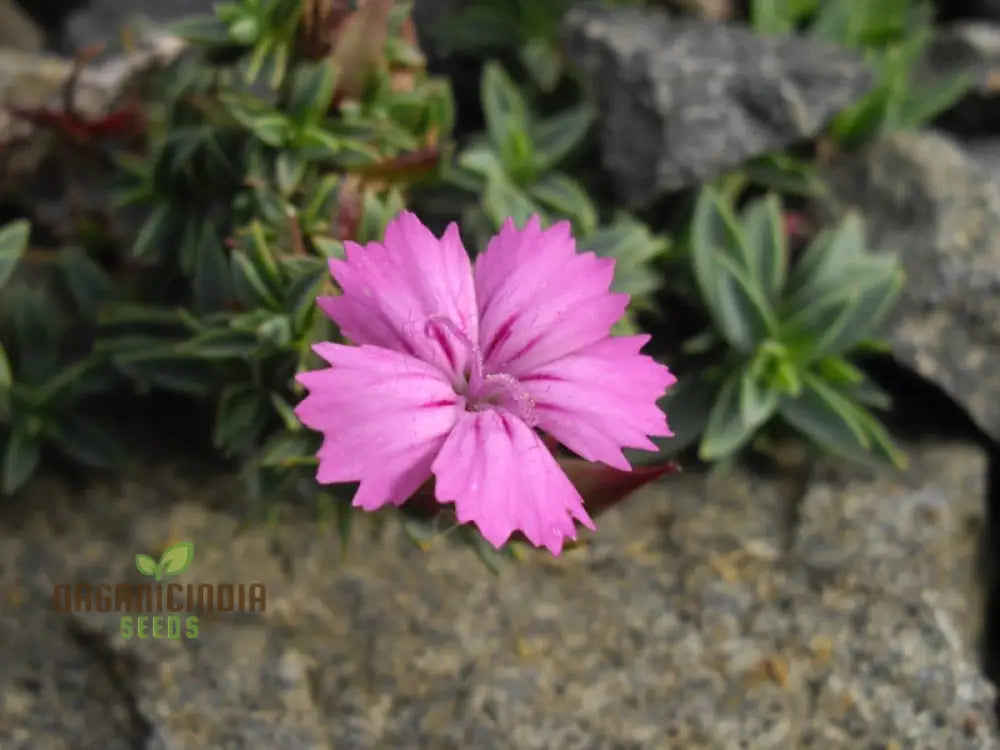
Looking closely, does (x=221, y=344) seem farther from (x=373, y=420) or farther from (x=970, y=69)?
(x=970, y=69)

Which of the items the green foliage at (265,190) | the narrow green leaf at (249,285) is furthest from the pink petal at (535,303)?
the narrow green leaf at (249,285)

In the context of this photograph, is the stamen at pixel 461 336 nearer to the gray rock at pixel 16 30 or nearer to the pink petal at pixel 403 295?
the pink petal at pixel 403 295

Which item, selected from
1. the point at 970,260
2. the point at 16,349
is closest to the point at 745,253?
the point at 970,260

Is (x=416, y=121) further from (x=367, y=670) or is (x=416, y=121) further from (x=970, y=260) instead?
(x=970, y=260)

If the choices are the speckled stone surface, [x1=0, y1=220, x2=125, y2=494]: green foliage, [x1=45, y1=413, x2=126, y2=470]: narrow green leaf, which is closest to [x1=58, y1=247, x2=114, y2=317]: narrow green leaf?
[x1=0, y1=220, x2=125, y2=494]: green foliage

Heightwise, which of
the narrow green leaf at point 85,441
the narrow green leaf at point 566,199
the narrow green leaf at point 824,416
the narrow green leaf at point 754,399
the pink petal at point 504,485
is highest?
the pink petal at point 504,485

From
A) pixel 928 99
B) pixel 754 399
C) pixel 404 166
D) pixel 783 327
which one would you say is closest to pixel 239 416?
pixel 404 166

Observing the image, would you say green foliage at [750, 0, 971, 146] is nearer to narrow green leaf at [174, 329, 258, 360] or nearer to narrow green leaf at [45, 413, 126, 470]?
narrow green leaf at [174, 329, 258, 360]

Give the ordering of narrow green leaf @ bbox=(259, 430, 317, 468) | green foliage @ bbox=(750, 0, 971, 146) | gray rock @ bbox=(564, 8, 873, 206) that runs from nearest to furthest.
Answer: narrow green leaf @ bbox=(259, 430, 317, 468)
gray rock @ bbox=(564, 8, 873, 206)
green foliage @ bbox=(750, 0, 971, 146)
